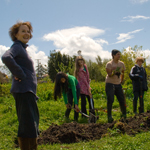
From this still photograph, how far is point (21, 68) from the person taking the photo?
2.40m

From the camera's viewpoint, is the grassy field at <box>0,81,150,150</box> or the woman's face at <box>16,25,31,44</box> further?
the grassy field at <box>0,81,150,150</box>

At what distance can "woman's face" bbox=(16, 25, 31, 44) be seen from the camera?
2703 millimetres

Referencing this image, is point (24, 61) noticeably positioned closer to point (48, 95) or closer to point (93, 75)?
point (48, 95)

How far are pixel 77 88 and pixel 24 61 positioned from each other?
3.16 metres

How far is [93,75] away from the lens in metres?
40.9

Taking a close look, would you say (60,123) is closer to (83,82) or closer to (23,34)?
(83,82)

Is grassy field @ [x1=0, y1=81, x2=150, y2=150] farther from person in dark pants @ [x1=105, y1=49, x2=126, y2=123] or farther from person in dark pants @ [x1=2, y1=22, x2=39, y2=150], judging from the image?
person in dark pants @ [x1=2, y1=22, x2=39, y2=150]

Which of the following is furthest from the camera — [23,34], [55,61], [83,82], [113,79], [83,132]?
[55,61]

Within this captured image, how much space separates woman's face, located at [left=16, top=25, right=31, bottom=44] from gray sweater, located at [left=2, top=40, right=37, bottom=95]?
10cm

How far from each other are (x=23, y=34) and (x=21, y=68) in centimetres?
58

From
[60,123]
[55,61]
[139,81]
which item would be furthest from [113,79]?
[55,61]

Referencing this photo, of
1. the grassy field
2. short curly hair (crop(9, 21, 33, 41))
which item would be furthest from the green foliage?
short curly hair (crop(9, 21, 33, 41))

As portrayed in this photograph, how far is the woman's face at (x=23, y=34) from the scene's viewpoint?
270cm

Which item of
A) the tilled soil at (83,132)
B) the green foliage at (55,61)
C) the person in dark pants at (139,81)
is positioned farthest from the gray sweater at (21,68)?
the green foliage at (55,61)
